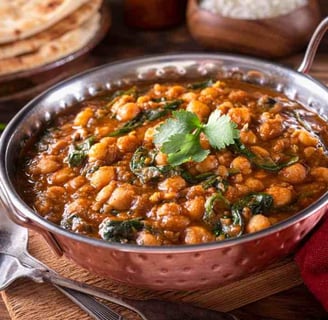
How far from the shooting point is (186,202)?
3154mm

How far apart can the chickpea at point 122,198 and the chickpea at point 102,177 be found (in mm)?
130

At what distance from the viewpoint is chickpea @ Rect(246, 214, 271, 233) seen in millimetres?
2977

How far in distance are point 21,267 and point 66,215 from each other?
1.47ft

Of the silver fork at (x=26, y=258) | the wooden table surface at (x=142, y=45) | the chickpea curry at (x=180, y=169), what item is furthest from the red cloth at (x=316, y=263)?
the wooden table surface at (x=142, y=45)

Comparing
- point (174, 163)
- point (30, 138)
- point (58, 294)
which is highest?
point (174, 163)

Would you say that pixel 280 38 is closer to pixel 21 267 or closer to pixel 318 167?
pixel 318 167

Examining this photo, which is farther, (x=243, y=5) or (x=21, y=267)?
(x=243, y=5)

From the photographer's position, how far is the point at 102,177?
3330 millimetres

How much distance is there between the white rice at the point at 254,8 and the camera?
5.28 meters

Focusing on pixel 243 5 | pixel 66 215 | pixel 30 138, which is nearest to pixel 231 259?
pixel 66 215

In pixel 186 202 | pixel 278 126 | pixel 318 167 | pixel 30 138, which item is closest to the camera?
pixel 186 202

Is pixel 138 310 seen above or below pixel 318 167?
below

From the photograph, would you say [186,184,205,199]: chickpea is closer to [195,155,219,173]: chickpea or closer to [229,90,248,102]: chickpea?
[195,155,219,173]: chickpea

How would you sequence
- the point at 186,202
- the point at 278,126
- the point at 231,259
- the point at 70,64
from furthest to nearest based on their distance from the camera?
the point at 70,64
the point at 278,126
the point at 186,202
the point at 231,259
